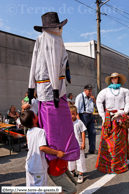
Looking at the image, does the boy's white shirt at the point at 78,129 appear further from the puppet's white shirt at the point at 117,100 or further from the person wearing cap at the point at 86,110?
the person wearing cap at the point at 86,110

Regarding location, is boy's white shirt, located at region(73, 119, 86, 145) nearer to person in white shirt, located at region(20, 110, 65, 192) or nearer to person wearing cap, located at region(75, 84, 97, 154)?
person in white shirt, located at region(20, 110, 65, 192)

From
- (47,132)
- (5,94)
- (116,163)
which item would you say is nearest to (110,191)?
(116,163)

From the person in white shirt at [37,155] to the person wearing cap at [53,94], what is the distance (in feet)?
0.28

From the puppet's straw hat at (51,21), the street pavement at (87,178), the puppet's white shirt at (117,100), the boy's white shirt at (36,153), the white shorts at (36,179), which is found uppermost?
the puppet's straw hat at (51,21)

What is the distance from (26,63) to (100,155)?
6.19m

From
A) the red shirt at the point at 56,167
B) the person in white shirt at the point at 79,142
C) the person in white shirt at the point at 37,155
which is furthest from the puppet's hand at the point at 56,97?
the person in white shirt at the point at 79,142

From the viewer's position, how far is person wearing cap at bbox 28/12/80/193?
214cm

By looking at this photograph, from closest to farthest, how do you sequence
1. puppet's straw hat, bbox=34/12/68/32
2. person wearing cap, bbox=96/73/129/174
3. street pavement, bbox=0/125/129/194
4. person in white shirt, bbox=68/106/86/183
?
puppet's straw hat, bbox=34/12/68/32
street pavement, bbox=0/125/129/194
person in white shirt, bbox=68/106/86/183
person wearing cap, bbox=96/73/129/174

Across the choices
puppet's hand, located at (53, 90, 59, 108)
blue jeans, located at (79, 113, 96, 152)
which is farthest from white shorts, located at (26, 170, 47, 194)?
blue jeans, located at (79, 113, 96, 152)

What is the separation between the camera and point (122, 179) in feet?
10.6

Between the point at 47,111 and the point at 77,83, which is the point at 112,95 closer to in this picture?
the point at 47,111

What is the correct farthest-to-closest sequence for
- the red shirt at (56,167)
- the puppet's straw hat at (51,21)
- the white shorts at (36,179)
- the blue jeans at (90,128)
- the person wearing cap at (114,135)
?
the blue jeans at (90,128) → the person wearing cap at (114,135) → the puppet's straw hat at (51,21) → the red shirt at (56,167) → the white shorts at (36,179)

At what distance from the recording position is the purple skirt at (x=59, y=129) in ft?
7.04

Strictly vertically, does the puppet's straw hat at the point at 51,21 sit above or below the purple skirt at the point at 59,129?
above
